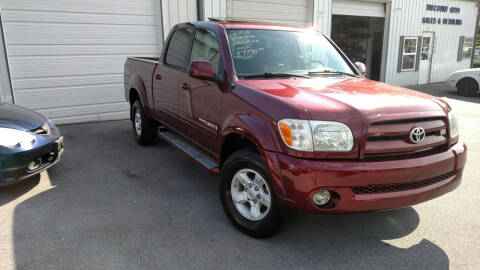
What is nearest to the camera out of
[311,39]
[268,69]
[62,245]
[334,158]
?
[334,158]

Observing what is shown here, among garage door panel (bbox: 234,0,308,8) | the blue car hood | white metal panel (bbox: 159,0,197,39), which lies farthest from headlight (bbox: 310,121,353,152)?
garage door panel (bbox: 234,0,308,8)

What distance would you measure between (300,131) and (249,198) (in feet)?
2.82

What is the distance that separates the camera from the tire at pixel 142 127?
5727 millimetres

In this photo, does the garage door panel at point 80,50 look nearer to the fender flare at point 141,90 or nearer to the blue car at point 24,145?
the fender flare at point 141,90

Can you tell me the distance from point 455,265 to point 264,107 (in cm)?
188

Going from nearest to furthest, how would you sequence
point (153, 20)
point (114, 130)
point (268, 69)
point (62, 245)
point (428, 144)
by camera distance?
point (428, 144), point (62, 245), point (268, 69), point (114, 130), point (153, 20)

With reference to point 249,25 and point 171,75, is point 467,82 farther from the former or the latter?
point 171,75

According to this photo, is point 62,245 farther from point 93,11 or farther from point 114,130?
point 93,11

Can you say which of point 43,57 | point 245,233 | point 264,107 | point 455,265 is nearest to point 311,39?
point 264,107

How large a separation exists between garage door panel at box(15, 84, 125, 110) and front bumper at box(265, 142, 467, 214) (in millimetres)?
6395

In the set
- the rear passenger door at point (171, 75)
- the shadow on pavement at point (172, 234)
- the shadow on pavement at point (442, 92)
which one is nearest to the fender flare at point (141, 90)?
the rear passenger door at point (171, 75)

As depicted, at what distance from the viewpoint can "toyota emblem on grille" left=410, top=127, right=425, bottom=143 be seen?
105 inches

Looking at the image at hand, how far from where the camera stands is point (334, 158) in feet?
8.38

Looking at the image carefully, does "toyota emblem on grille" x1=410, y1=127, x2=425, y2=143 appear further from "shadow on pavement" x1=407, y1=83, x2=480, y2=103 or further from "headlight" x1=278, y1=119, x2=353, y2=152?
"shadow on pavement" x1=407, y1=83, x2=480, y2=103
